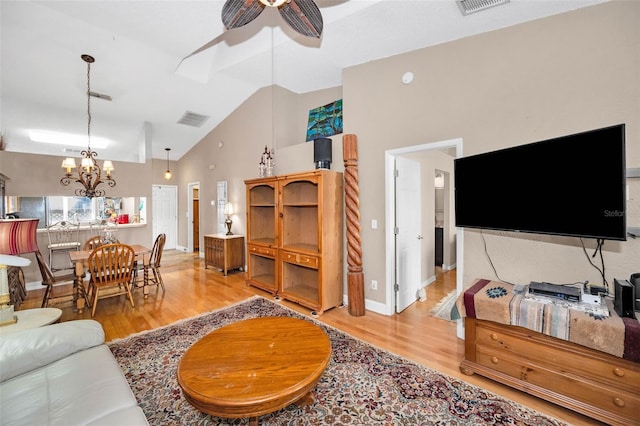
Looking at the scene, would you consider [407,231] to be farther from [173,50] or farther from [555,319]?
[173,50]

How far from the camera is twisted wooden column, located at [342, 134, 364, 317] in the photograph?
324 centimetres

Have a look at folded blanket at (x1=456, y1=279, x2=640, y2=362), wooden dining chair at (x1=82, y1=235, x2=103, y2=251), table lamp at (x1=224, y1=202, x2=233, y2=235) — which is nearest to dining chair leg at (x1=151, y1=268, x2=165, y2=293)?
wooden dining chair at (x1=82, y1=235, x2=103, y2=251)

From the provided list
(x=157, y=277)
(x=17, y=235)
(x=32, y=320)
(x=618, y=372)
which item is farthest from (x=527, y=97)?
(x=157, y=277)

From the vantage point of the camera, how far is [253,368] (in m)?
1.48

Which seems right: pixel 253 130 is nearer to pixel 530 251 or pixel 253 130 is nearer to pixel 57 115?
pixel 57 115

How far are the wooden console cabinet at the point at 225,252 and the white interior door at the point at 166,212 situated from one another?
303 centimetres

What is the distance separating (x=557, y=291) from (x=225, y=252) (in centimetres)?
485

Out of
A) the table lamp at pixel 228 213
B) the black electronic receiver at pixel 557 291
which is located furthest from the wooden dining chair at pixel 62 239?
the black electronic receiver at pixel 557 291

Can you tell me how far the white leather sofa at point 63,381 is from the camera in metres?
1.13

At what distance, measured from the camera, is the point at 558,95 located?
2.12 metres

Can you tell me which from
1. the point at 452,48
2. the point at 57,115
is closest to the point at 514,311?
Answer: the point at 452,48

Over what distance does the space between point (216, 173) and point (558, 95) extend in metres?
6.08

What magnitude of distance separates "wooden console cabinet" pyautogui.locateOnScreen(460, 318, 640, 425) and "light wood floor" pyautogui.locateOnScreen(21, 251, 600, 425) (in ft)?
0.34

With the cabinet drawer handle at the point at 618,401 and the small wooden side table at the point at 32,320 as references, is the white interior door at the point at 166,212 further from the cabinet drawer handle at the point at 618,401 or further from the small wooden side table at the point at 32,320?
the cabinet drawer handle at the point at 618,401
